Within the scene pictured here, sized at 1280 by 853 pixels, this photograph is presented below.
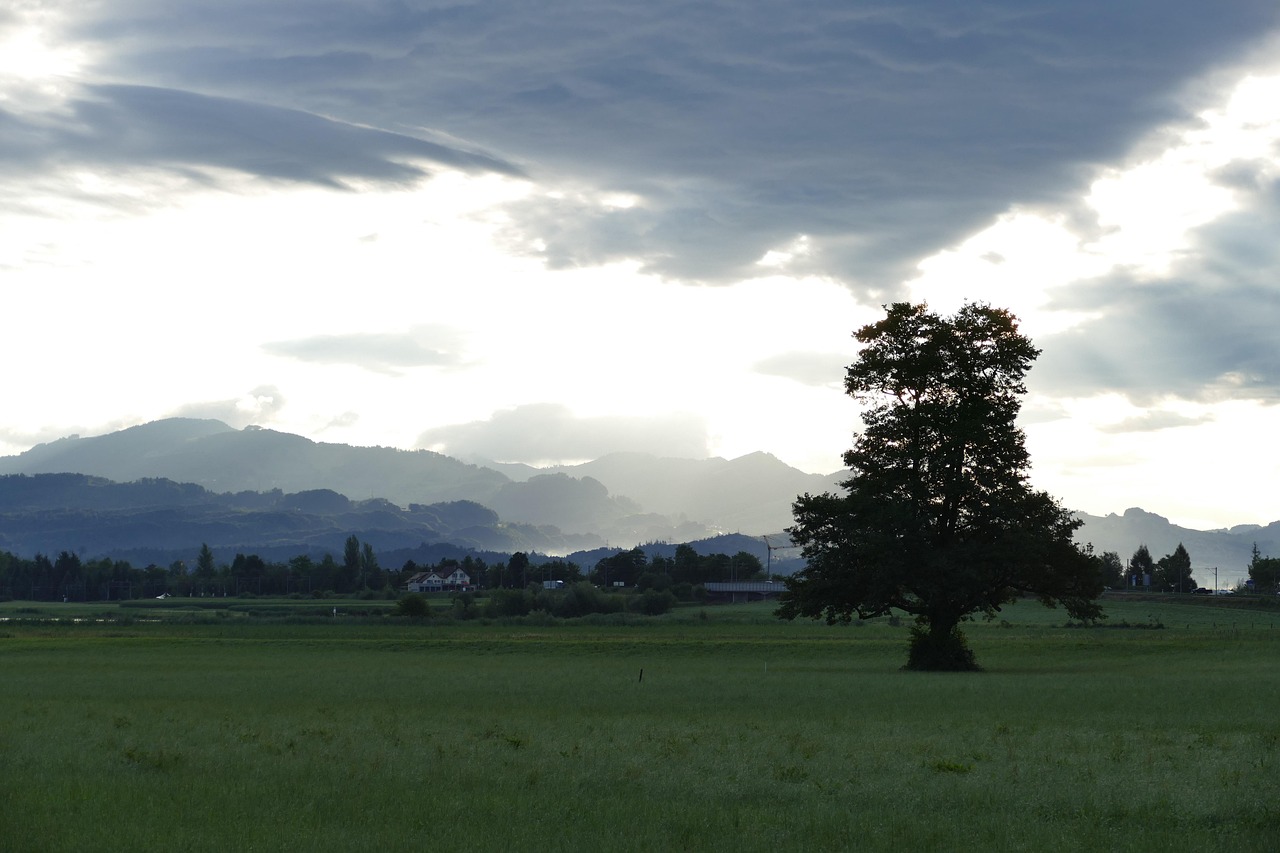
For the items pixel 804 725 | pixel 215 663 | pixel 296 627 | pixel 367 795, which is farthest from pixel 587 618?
pixel 367 795

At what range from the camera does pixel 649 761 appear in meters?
23.6

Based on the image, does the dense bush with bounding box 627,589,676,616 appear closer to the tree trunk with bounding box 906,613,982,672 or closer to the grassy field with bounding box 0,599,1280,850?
the tree trunk with bounding box 906,613,982,672

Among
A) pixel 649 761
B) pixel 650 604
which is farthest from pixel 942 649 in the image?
pixel 650 604

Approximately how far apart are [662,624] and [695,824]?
11231 centimetres

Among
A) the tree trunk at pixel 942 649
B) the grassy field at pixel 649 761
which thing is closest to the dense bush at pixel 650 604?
the tree trunk at pixel 942 649

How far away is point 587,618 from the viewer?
14575 cm

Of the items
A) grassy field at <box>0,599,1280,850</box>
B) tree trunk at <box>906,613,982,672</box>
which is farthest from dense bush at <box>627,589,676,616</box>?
grassy field at <box>0,599,1280,850</box>

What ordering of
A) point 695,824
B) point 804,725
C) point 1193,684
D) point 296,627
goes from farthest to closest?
point 296,627
point 1193,684
point 804,725
point 695,824

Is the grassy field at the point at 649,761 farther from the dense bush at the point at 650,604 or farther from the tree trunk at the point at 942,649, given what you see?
the dense bush at the point at 650,604

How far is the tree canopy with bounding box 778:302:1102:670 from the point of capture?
54906mm

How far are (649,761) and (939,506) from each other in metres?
36.2

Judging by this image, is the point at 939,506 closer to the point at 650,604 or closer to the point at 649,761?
the point at 649,761

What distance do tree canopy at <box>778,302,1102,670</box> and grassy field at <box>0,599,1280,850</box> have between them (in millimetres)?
3987

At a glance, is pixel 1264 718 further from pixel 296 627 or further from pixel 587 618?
pixel 587 618
